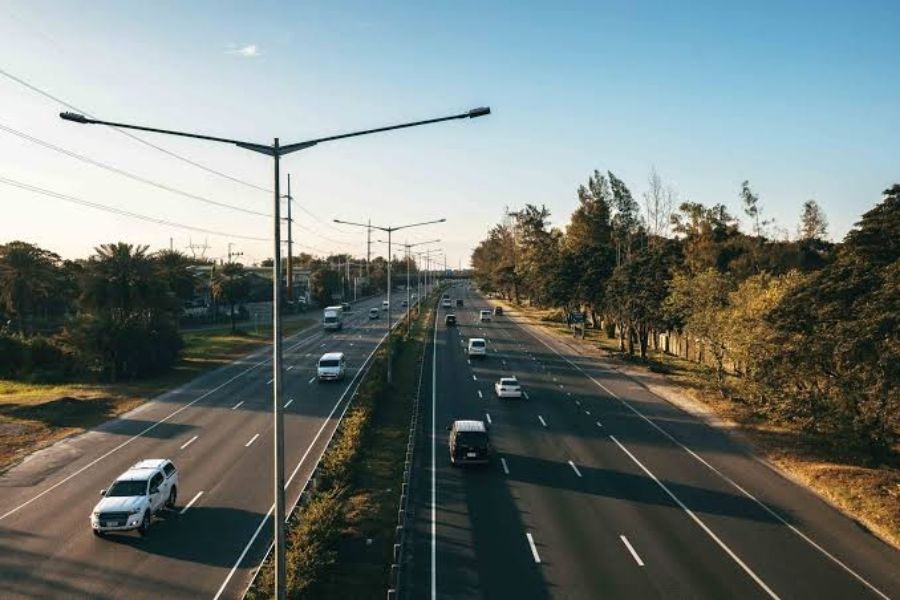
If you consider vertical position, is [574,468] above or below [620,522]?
above

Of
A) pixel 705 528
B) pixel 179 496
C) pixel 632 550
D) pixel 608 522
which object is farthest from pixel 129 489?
pixel 705 528

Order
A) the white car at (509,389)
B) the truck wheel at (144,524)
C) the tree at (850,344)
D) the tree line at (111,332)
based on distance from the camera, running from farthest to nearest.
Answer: the tree line at (111,332), the white car at (509,389), the tree at (850,344), the truck wheel at (144,524)

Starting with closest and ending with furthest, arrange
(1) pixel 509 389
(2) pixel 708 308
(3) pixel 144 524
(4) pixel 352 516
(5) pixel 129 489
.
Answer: (3) pixel 144 524 → (5) pixel 129 489 → (4) pixel 352 516 → (1) pixel 509 389 → (2) pixel 708 308

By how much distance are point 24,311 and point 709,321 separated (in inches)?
2640

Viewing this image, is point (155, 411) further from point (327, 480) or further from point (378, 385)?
point (327, 480)

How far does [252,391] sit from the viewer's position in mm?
48031

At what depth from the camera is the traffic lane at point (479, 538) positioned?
19078 millimetres

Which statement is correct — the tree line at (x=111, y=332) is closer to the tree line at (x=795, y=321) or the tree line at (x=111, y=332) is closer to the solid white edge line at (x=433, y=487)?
the solid white edge line at (x=433, y=487)

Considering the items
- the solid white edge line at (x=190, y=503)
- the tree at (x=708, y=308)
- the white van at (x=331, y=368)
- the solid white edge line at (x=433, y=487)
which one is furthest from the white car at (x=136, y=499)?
the tree at (x=708, y=308)

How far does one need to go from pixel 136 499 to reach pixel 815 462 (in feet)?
96.2

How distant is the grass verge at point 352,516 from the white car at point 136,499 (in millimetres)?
4903

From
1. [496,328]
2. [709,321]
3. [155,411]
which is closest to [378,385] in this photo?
[155,411]

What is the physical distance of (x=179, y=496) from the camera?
26.1 metres

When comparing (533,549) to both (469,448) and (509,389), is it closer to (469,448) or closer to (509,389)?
(469,448)
